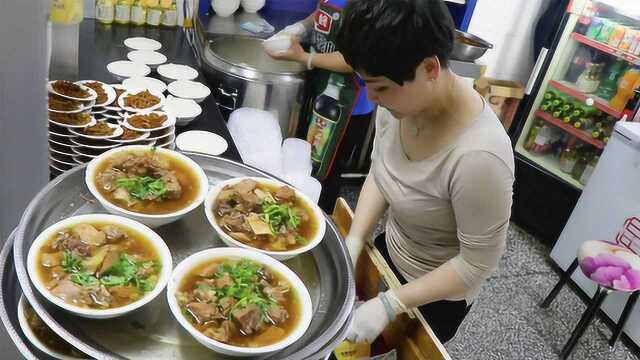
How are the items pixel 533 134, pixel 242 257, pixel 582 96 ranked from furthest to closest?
pixel 533 134, pixel 582 96, pixel 242 257

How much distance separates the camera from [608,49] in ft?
11.5

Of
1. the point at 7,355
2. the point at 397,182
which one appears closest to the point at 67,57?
the point at 7,355

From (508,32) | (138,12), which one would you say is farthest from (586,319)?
(138,12)

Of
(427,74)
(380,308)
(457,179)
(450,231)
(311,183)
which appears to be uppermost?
(427,74)

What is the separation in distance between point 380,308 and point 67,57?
1363 mm

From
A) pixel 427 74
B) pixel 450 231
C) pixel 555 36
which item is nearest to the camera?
pixel 427 74

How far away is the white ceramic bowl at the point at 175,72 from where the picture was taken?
7.64 ft

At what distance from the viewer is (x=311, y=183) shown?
2875 mm

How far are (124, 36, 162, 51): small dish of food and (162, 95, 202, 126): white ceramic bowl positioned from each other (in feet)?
2.13

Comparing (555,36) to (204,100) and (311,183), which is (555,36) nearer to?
(311,183)

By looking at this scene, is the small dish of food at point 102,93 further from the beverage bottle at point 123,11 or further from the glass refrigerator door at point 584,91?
the glass refrigerator door at point 584,91

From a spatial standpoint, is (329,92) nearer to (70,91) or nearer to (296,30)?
(296,30)

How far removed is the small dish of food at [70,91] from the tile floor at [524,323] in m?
2.06

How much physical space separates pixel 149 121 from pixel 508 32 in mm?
3425
